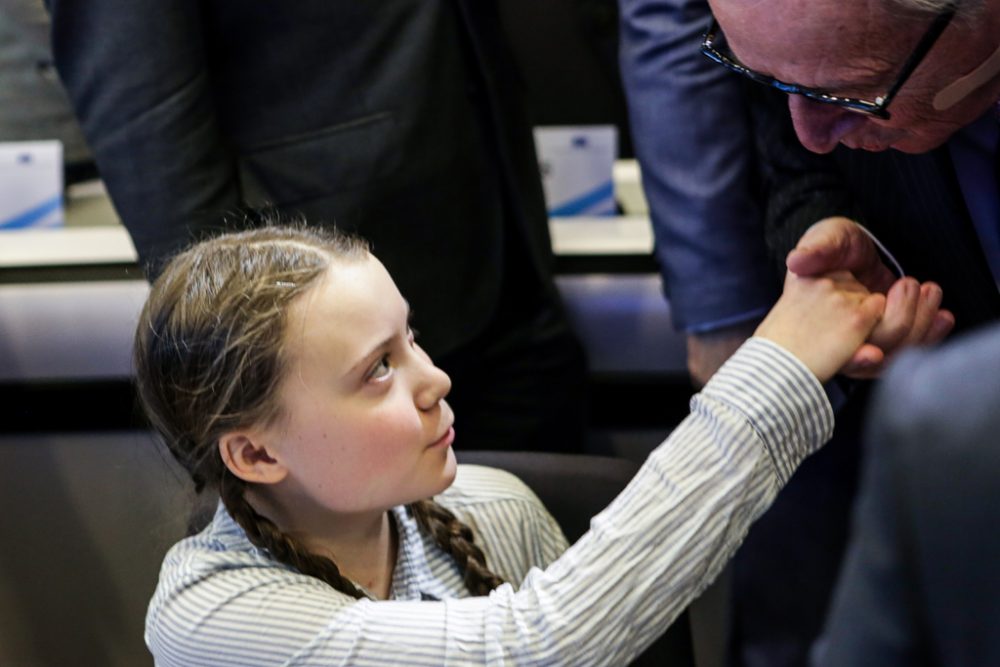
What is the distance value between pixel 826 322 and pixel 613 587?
0.28 m

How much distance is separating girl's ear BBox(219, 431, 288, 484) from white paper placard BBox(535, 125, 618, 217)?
977 mm

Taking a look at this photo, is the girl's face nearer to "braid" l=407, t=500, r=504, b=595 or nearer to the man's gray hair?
"braid" l=407, t=500, r=504, b=595

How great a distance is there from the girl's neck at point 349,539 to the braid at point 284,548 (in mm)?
26

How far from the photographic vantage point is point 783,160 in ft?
4.34

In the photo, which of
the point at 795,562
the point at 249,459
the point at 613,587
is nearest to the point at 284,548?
the point at 249,459

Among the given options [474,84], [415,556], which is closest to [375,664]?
[415,556]

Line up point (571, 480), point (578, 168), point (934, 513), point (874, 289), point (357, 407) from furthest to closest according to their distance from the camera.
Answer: point (578, 168) < point (571, 480) < point (874, 289) < point (357, 407) < point (934, 513)

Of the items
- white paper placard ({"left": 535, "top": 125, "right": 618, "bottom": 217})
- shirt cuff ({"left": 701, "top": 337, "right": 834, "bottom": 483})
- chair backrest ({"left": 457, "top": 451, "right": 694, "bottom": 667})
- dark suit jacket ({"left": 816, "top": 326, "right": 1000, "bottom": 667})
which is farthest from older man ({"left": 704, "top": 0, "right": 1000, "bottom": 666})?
white paper placard ({"left": 535, "top": 125, "right": 618, "bottom": 217})

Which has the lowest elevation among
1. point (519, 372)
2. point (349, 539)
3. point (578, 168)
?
point (519, 372)

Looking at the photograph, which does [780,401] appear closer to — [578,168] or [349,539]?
[349,539]

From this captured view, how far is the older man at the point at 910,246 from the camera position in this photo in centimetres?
36

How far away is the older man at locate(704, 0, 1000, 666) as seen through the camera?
359 millimetres

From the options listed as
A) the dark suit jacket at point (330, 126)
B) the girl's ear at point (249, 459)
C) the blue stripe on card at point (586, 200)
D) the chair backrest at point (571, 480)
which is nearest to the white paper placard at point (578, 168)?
the blue stripe on card at point (586, 200)

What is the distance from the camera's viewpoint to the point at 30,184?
2.00 m
